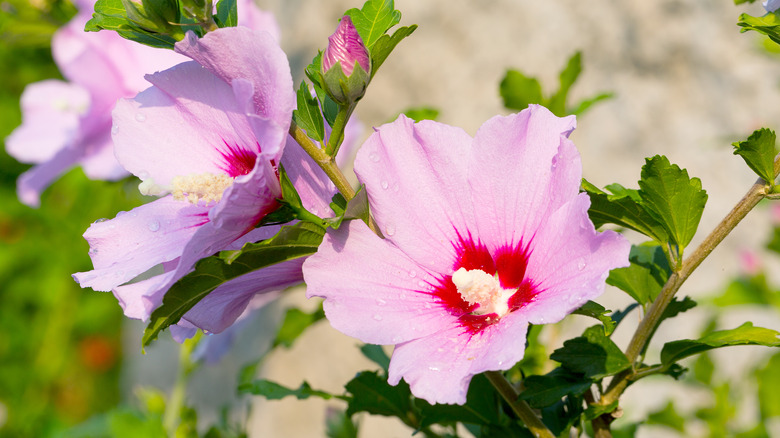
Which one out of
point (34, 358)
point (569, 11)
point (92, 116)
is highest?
→ point (569, 11)

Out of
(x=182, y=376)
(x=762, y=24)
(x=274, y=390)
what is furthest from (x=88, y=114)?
(x=762, y=24)

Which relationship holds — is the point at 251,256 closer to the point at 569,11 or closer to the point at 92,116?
the point at 92,116

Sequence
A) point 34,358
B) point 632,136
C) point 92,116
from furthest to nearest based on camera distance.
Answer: point 34,358
point 632,136
point 92,116

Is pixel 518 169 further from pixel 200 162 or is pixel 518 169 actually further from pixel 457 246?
pixel 200 162

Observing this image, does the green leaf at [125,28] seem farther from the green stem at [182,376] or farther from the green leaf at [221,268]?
the green stem at [182,376]

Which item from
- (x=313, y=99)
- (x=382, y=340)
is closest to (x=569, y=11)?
(x=313, y=99)

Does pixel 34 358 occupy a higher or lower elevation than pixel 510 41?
lower

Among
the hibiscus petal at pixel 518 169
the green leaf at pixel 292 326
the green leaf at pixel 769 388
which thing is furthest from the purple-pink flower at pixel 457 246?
the green leaf at pixel 769 388

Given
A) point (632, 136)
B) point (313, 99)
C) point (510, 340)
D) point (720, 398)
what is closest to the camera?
point (510, 340)
